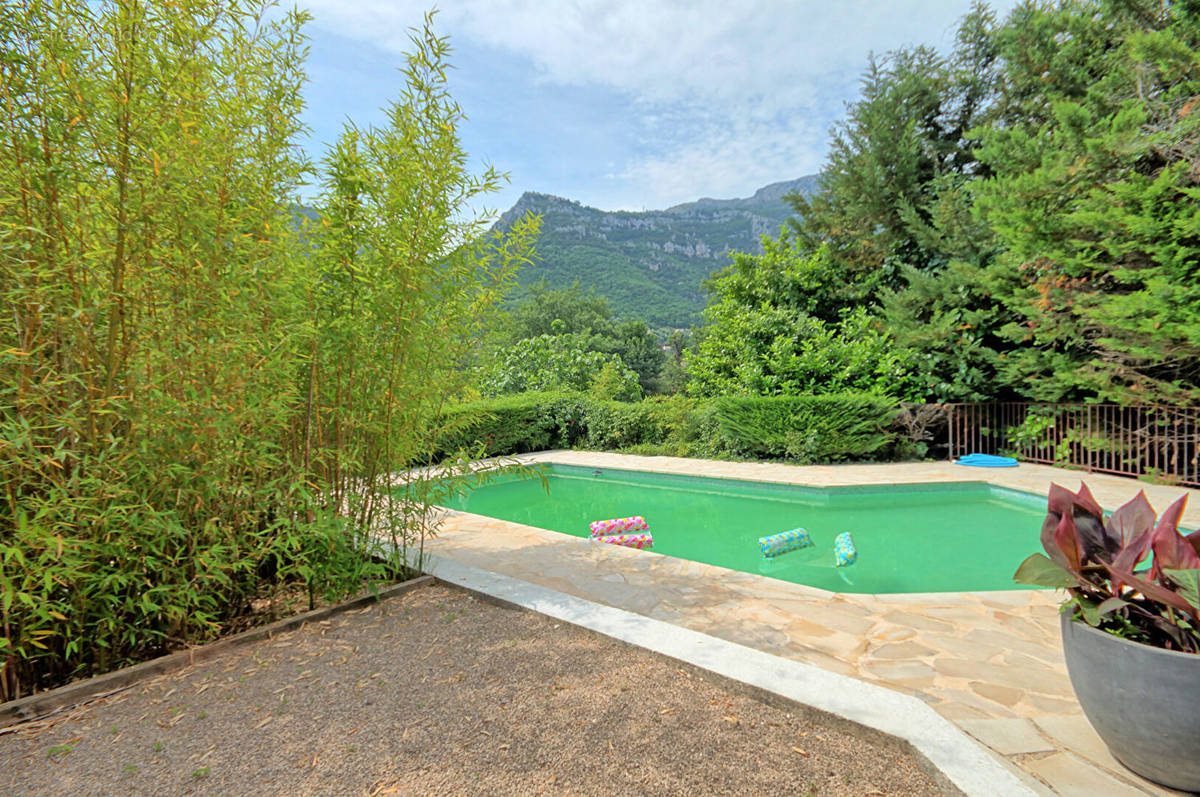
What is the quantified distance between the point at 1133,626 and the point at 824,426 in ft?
23.4

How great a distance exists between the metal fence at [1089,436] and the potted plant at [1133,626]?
6.76 metres

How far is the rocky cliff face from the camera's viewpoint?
140ft

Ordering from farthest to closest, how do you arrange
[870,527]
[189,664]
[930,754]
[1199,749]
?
[870,527] < [189,664] < [930,754] < [1199,749]

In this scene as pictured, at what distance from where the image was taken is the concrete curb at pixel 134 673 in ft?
6.14

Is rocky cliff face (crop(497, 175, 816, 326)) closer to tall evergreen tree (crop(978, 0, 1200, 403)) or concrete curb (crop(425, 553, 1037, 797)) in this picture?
tall evergreen tree (crop(978, 0, 1200, 403))

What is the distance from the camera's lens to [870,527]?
581 centimetres

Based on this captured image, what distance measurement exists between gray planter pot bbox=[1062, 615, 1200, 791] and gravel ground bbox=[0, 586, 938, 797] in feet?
1.90

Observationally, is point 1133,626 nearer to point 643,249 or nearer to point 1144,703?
point 1144,703

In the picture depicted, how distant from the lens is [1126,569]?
148cm

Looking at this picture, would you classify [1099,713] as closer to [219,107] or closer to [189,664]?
[189,664]

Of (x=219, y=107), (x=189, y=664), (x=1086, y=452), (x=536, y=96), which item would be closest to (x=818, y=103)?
(x=536, y=96)

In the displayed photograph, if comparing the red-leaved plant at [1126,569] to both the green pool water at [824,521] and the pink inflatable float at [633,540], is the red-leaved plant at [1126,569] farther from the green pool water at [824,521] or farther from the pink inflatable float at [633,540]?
the pink inflatable float at [633,540]

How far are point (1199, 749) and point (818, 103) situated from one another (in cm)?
1370

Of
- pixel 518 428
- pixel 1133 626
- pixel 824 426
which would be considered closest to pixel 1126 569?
pixel 1133 626
